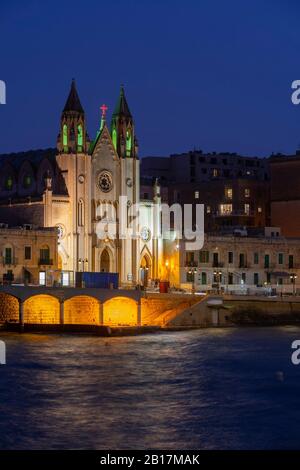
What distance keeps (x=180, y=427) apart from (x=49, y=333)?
39.5 m

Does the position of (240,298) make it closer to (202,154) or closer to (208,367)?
(208,367)

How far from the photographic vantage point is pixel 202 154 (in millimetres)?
168875

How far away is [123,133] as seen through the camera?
12156cm

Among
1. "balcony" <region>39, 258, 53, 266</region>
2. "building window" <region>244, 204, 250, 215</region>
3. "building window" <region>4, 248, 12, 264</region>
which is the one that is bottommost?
"balcony" <region>39, 258, 53, 266</region>

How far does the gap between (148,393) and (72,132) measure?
52572 mm

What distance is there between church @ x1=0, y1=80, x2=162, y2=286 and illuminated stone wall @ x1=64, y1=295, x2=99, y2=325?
9.31m

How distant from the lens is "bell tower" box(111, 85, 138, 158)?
121m

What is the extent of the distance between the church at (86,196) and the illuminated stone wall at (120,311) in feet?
29.4

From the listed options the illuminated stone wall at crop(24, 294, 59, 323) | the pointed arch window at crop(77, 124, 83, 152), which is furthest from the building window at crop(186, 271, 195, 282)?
the illuminated stone wall at crop(24, 294, 59, 323)

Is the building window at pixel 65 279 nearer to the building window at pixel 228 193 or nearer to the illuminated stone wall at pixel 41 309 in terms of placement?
the illuminated stone wall at pixel 41 309

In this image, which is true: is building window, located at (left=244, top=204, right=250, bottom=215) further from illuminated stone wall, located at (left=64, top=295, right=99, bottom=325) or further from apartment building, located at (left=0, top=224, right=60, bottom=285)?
illuminated stone wall, located at (left=64, top=295, right=99, bottom=325)

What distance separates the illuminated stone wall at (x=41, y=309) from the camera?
100500mm
